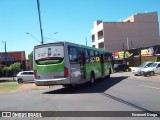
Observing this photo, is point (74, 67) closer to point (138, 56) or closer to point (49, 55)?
point (49, 55)

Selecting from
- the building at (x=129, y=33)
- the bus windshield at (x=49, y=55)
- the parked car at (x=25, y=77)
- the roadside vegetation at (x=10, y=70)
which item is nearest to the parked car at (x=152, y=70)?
the parked car at (x=25, y=77)

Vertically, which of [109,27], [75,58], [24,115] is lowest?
[24,115]

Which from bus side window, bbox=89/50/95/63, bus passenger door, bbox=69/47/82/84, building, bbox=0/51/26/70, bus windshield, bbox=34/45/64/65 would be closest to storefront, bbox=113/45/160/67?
building, bbox=0/51/26/70

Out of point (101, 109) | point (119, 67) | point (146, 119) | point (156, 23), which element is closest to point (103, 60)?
point (101, 109)

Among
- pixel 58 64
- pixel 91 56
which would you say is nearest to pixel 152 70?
pixel 91 56

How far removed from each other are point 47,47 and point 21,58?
65732 mm

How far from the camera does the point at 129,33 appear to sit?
87.8 meters

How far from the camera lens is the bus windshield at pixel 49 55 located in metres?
19.8

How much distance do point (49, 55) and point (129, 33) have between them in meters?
69.7

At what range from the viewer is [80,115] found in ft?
33.5

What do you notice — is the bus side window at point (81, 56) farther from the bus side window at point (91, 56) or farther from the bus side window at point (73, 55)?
the bus side window at point (91, 56)

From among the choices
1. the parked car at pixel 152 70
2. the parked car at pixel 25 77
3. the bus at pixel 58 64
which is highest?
the bus at pixel 58 64

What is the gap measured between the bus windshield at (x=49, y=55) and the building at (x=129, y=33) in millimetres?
62923

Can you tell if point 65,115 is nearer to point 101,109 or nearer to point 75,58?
point 101,109
